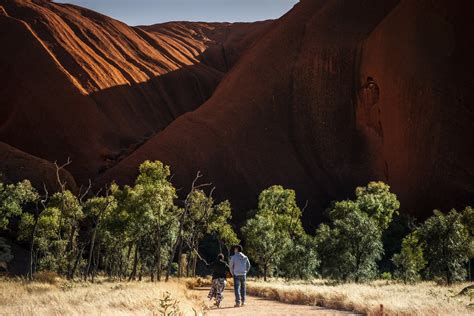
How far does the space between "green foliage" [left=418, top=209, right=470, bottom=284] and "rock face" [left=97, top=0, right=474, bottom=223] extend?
2265 centimetres

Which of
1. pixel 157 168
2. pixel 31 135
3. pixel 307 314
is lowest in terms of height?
pixel 307 314

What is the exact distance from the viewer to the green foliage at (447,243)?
4059cm

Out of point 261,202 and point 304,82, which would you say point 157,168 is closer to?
point 261,202

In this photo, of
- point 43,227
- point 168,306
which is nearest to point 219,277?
point 168,306

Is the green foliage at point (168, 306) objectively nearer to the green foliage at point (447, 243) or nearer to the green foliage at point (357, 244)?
the green foliage at point (357, 244)

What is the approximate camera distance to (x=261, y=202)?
174 ft

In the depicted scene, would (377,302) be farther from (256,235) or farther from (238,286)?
(256,235)

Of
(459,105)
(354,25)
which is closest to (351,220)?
(459,105)

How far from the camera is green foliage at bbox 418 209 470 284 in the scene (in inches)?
1598

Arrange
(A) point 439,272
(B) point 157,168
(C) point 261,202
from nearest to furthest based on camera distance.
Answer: (B) point 157,168, (A) point 439,272, (C) point 261,202

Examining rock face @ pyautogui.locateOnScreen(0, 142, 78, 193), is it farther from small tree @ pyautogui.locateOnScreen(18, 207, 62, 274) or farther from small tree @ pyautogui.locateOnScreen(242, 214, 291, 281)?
small tree @ pyautogui.locateOnScreen(242, 214, 291, 281)

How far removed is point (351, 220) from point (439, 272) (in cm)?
984

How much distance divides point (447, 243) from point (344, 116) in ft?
142

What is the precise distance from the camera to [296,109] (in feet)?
274
